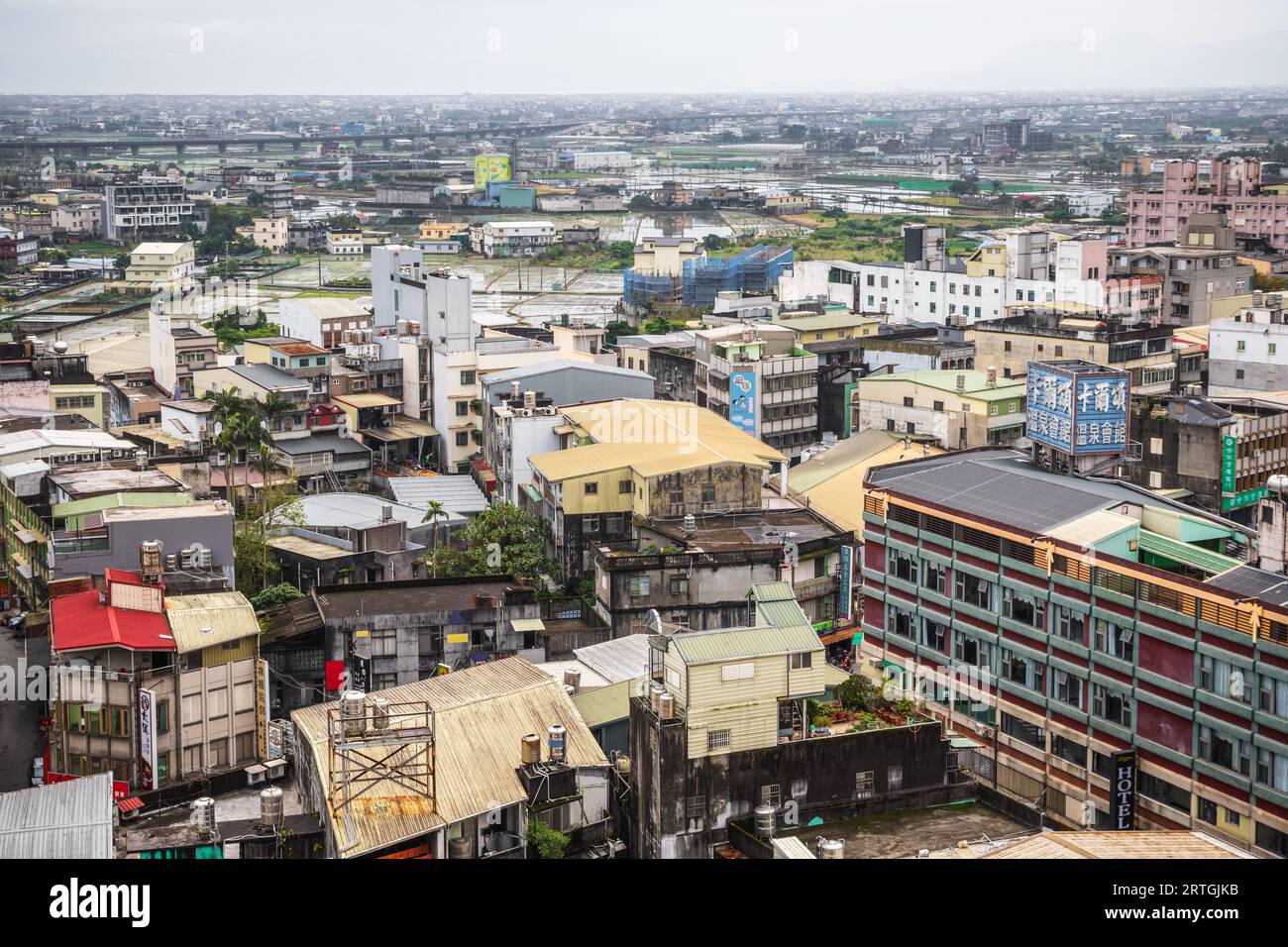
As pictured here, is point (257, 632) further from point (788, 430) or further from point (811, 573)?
point (788, 430)

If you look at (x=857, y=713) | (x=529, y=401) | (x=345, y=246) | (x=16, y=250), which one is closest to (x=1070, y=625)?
(x=857, y=713)

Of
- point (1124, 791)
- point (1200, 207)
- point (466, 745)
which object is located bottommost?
point (1124, 791)

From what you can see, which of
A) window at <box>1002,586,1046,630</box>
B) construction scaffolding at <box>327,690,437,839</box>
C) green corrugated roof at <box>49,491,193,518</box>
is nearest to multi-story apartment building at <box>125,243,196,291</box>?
green corrugated roof at <box>49,491,193,518</box>

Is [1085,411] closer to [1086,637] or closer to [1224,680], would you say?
[1086,637]

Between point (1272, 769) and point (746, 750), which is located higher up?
point (746, 750)

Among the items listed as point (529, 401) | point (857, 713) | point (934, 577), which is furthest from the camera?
point (529, 401)
